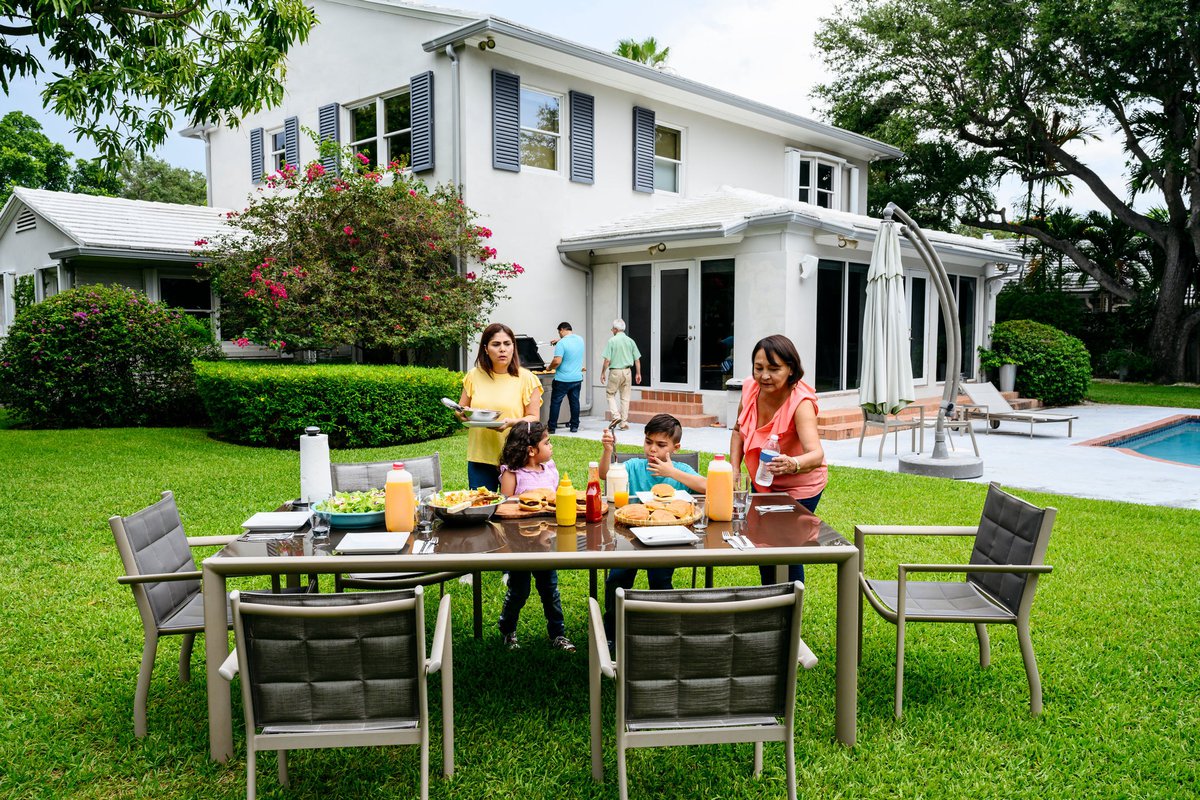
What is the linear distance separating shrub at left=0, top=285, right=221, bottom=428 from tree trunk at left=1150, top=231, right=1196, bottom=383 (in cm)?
2244

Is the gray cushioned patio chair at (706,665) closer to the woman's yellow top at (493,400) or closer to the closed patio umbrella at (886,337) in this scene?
the woman's yellow top at (493,400)

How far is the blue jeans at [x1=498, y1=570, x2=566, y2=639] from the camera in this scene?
13.8 feet

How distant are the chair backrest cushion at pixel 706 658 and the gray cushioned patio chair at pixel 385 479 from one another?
1865mm

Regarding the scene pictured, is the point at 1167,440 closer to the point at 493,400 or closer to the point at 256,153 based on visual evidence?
the point at 493,400

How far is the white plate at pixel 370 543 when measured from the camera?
309cm

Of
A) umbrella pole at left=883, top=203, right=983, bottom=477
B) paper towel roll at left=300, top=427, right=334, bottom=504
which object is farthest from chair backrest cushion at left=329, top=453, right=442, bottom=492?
umbrella pole at left=883, top=203, right=983, bottom=477

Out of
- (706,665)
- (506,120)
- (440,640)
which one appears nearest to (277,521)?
(440,640)

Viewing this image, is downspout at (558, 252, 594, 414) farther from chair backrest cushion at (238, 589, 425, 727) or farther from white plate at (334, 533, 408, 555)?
chair backrest cushion at (238, 589, 425, 727)

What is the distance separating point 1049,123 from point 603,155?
1406 cm

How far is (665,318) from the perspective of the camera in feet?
45.2

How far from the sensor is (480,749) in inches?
131

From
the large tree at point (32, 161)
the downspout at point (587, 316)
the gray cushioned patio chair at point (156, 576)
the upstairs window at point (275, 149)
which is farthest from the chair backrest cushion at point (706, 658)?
the large tree at point (32, 161)

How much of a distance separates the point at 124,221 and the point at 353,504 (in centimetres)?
1433

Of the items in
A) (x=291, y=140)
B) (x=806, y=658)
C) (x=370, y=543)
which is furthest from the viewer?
(x=291, y=140)
